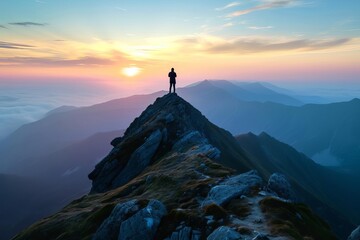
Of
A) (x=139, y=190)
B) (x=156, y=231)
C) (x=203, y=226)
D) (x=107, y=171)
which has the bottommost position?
(x=107, y=171)

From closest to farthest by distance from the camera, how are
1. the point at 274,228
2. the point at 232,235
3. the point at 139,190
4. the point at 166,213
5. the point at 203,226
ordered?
1. the point at 232,235
2. the point at 274,228
3. the point at 203,226
4. the point at 166,213
5. the point at 139,190

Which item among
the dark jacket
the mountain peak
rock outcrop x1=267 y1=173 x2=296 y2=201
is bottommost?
the mountain peak

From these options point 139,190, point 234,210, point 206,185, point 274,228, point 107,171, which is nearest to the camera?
point 274,228

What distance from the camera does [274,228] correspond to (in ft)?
91.5

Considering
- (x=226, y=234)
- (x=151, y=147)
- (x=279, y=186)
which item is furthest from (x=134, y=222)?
(x=151, y=147)

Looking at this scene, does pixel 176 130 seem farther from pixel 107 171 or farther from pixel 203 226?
pixel 203 226

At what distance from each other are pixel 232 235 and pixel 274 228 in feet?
14.6

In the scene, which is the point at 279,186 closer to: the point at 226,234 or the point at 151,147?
the point at 226,234

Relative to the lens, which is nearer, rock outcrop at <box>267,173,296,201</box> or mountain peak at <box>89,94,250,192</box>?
rock outcrop at <box>267,173,296,201</box>

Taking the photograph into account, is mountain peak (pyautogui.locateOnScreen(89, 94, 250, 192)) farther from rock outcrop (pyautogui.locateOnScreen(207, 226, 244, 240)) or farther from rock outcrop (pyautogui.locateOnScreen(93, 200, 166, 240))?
rock outcrop (pyautogui.locateOnScreen(207, 226, 244, 240))

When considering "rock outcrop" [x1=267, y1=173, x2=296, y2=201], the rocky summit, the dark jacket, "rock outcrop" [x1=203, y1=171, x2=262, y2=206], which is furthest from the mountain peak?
"rock outcrop" [x1=267, y1=173, x2=296, y2=201]

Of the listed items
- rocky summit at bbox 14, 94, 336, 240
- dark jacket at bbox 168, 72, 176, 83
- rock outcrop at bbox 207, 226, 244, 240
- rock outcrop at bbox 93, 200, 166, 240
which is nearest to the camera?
rock outcrop at bbox 207, 226, 244, 240

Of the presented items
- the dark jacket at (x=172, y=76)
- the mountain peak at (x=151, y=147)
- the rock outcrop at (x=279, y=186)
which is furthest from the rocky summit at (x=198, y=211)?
the dark jacket at (x=172, y=76)

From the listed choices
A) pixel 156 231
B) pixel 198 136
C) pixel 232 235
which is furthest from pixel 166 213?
pixel 198 136
